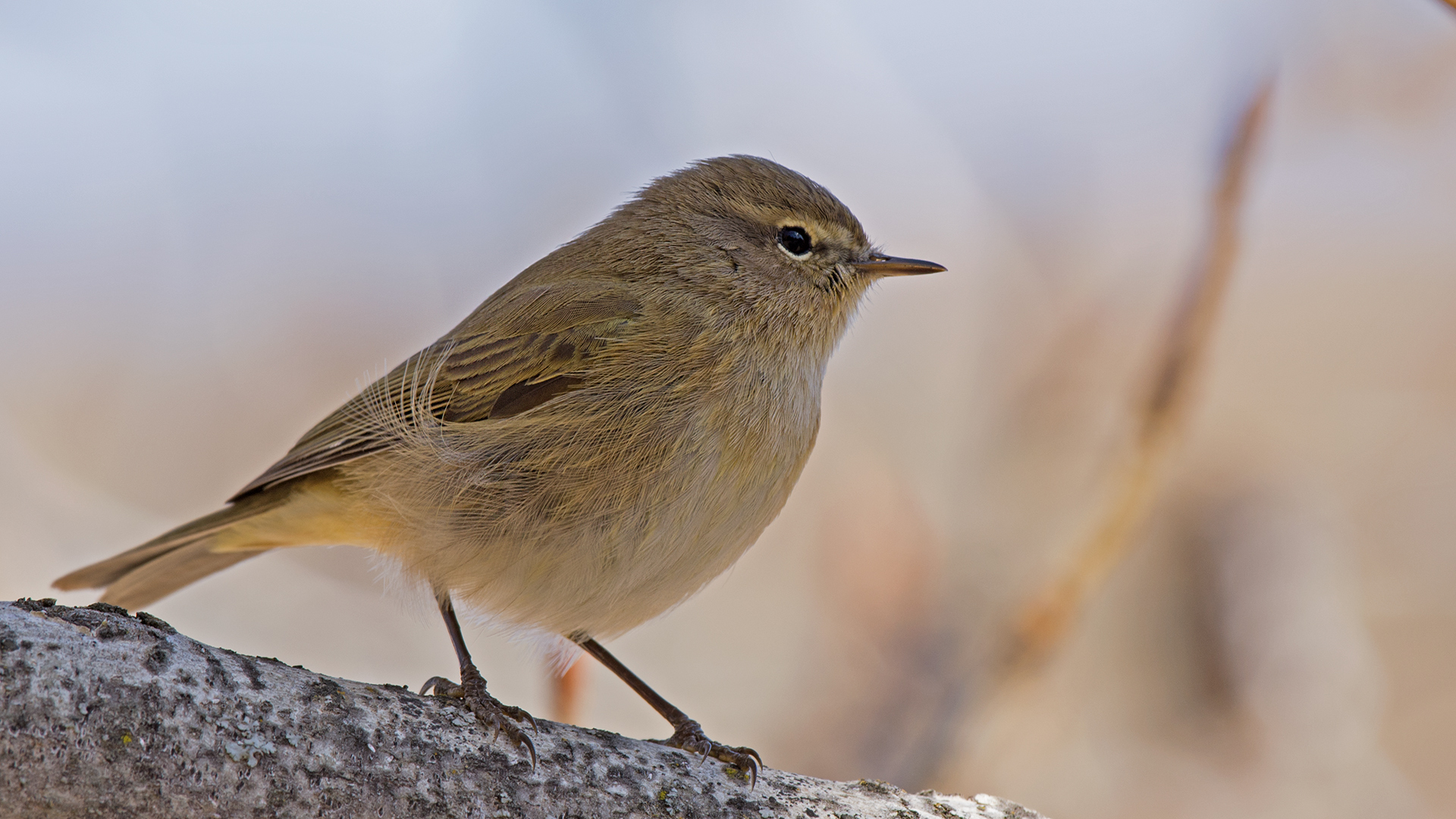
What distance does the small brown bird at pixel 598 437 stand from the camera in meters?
3.00

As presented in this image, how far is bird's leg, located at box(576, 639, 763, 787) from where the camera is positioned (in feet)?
9.34

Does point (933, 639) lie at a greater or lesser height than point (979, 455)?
→ lesser

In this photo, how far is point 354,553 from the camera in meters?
5.43

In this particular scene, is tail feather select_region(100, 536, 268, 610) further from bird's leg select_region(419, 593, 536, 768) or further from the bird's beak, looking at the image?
the bird's beak

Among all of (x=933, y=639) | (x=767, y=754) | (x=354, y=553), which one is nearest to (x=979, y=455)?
(x=933, y=639)

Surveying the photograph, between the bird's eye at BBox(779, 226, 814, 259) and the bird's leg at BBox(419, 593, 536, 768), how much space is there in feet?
5.81

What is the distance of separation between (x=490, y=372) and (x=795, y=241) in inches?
46.6

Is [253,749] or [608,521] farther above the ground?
[608,521]

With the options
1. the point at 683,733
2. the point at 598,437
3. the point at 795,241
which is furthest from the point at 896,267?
the point at 683,733

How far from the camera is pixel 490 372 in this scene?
11.3ft

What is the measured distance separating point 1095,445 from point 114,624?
3.95 m

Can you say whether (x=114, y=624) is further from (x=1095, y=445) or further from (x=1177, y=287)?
(x=1095, y=445)

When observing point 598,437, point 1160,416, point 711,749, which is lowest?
point 711,749

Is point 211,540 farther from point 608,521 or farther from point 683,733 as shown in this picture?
point 683,733
